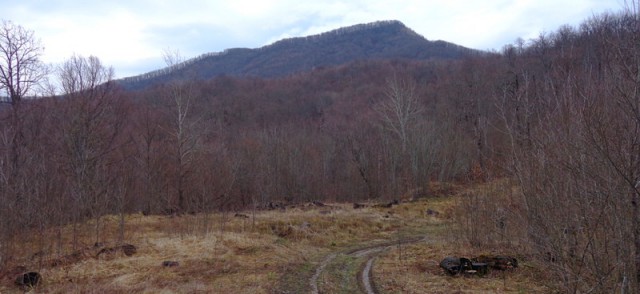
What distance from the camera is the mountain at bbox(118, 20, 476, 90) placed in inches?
5645

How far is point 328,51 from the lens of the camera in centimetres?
16900

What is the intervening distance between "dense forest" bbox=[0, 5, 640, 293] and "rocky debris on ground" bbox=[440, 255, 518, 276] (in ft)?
2.97

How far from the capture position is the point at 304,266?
46.8 ft

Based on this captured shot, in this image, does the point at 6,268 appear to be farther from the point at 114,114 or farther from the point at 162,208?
the point at 114,114

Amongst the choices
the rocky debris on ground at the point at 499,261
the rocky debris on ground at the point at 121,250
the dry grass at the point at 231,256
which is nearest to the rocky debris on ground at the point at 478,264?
the rocky debris on ground at the point at 499,261

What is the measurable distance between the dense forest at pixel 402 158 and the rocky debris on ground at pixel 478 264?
0.91m

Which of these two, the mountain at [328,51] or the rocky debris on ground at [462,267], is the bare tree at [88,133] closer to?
the rocky debris on ground at [462,267]

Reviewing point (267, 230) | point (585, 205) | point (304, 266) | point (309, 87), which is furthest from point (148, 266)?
point (309, 87)

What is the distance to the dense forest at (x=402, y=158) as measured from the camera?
706 cm

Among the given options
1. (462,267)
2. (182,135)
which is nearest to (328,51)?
(182,135)

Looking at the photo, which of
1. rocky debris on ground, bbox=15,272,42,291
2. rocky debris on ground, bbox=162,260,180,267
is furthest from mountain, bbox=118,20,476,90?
rocky debris on ground, bbox=15,272,42,291

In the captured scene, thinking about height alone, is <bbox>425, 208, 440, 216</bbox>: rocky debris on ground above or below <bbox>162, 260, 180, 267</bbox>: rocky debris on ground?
below

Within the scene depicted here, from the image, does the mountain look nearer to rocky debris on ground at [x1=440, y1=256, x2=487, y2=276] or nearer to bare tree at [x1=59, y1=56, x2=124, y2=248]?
bare tree at [x1=59, y1=56, x2=124, y2=248]

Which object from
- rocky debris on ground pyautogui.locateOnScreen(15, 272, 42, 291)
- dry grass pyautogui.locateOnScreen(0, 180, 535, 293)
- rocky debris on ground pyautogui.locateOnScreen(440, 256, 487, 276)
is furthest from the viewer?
rocky debris on ground pyautogui.locateOnScreen(440, 256, 487, 276)
